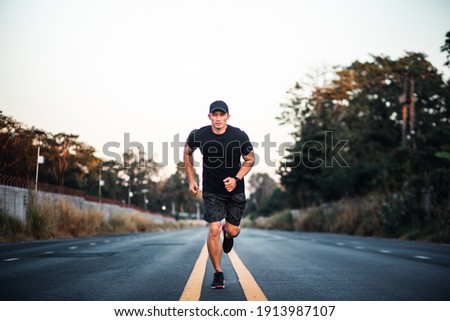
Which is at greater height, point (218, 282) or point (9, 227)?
point (9, 227)

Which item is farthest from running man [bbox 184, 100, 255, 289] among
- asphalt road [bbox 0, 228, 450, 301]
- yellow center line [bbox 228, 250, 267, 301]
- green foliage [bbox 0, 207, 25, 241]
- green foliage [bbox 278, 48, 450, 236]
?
green foliage [bbox 278, 48, 450, 236]

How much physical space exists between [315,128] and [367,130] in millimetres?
6972

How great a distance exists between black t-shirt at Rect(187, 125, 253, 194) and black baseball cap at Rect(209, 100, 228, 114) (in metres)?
0.28

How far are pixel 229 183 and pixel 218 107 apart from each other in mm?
863

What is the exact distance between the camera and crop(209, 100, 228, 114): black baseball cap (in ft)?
18.6

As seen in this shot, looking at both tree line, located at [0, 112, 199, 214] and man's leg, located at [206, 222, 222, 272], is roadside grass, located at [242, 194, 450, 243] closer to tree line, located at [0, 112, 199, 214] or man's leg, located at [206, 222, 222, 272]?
tree line, located at [0, 112, 199, 214]

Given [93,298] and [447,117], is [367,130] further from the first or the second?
[93,298]

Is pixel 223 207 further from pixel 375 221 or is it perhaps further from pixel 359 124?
pixel 359 124

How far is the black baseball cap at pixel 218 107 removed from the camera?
18.6ft

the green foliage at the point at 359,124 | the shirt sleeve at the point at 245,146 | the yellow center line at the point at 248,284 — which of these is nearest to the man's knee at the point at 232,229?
the yellow center line at the point at 248,284

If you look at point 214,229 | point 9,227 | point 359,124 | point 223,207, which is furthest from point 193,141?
point 359,124

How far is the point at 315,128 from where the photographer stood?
4559cm

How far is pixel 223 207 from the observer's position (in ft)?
19.2
